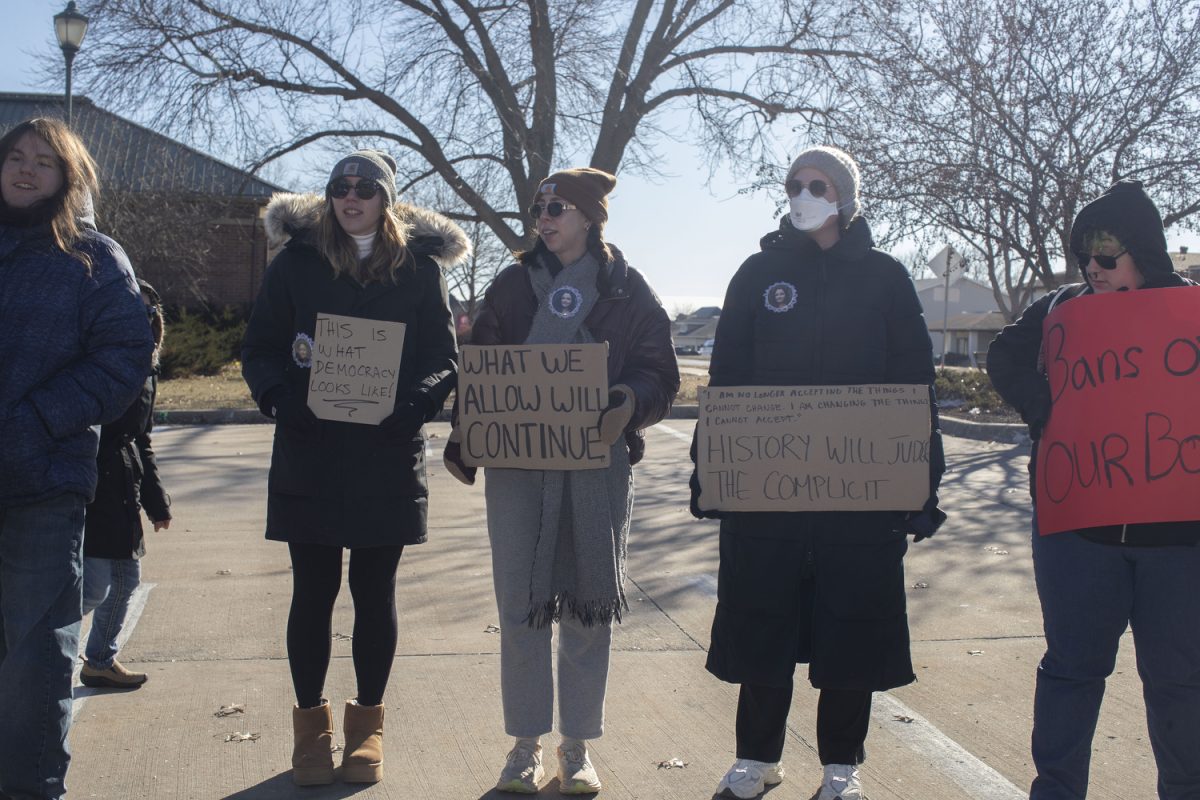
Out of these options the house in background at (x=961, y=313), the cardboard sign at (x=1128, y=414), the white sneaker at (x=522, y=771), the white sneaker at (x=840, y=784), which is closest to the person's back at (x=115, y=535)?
the white sneaker at (x=522, y=771)

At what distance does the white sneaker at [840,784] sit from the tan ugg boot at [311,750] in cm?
154

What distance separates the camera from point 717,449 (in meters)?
3.67

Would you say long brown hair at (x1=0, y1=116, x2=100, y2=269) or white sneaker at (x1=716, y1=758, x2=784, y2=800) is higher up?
long brown hair at (x1=0, y1=116, x2=100, y2=269)

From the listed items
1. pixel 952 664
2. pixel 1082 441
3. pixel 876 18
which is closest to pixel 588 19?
pixel 876 18

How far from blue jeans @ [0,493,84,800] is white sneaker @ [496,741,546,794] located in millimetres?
1293

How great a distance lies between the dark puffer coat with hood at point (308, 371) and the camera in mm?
3686

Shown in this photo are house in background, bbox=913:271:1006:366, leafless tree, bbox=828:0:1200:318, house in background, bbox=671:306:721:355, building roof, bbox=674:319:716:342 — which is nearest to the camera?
leafless tree, bbox=828:0:1200:318

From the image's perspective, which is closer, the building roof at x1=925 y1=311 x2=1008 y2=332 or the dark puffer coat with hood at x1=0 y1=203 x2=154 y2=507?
the dark puffer coat with hood at x1=0 y1=203 x2=154 y2=507

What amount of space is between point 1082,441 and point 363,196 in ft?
7.49

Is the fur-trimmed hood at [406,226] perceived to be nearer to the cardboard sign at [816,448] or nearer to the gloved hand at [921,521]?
the cardboard sign at [816,448]

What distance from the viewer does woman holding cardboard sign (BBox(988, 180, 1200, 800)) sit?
3.04 metres

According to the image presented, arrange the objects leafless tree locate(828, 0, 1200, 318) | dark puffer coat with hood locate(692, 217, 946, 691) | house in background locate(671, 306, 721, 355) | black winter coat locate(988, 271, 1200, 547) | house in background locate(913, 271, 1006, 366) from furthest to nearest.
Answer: house in background locate(671, 306, 721, 355) < house in background locate(913, 271, 1006, 366) < leafless tree locate(828, 0, 1200, 318) < dark puffer coat with hood locate(692, 217, 946, 691) < black winter coat locate(988, 271, 1200, 547)

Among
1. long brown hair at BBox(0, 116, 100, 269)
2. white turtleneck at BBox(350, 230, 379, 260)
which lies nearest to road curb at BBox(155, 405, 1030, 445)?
white turtleneck at BBox(350, 230, 379, 260)

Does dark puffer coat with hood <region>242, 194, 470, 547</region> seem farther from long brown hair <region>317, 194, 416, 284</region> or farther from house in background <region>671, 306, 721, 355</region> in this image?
house in background <region>671, 306, 721, 355</region>
